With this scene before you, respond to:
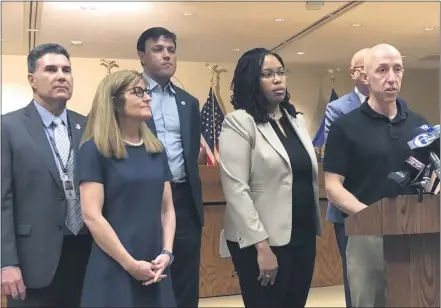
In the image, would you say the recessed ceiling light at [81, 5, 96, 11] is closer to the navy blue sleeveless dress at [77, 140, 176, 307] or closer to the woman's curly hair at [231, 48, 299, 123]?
the woman's curly hair at [231, 48, 299, 123]

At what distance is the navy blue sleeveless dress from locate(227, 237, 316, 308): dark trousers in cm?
35

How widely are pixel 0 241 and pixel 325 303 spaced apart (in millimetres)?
3000

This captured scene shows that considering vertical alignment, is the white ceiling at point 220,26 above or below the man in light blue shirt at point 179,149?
above

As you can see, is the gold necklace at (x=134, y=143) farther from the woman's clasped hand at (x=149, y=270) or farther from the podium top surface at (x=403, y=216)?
the podium top surface at (x=403, y=216)

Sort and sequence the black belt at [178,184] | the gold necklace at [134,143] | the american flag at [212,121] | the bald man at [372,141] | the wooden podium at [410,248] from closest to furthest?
the wooden podium at [410,248]
the gold necklace at [134,143]
the bald man at [372,141]
the black belt at [178,184]
the american flag at [212,121]

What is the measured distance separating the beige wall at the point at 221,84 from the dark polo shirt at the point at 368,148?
558 centimetres

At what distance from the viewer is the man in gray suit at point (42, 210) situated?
6.18 feet

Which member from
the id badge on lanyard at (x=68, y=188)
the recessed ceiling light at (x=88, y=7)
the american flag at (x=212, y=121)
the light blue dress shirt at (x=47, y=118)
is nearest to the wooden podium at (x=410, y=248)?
the id badge on lanyard at (x=68, y=188)

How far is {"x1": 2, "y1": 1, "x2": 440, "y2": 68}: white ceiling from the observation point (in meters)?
5.87

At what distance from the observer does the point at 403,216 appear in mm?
1175

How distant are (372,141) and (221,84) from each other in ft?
23.4

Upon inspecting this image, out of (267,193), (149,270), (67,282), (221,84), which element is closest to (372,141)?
(267,193)

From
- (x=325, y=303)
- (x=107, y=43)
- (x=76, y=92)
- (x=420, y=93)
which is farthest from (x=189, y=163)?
(x=420, y=93)

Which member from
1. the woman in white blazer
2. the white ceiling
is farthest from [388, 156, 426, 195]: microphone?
the white ceiling
